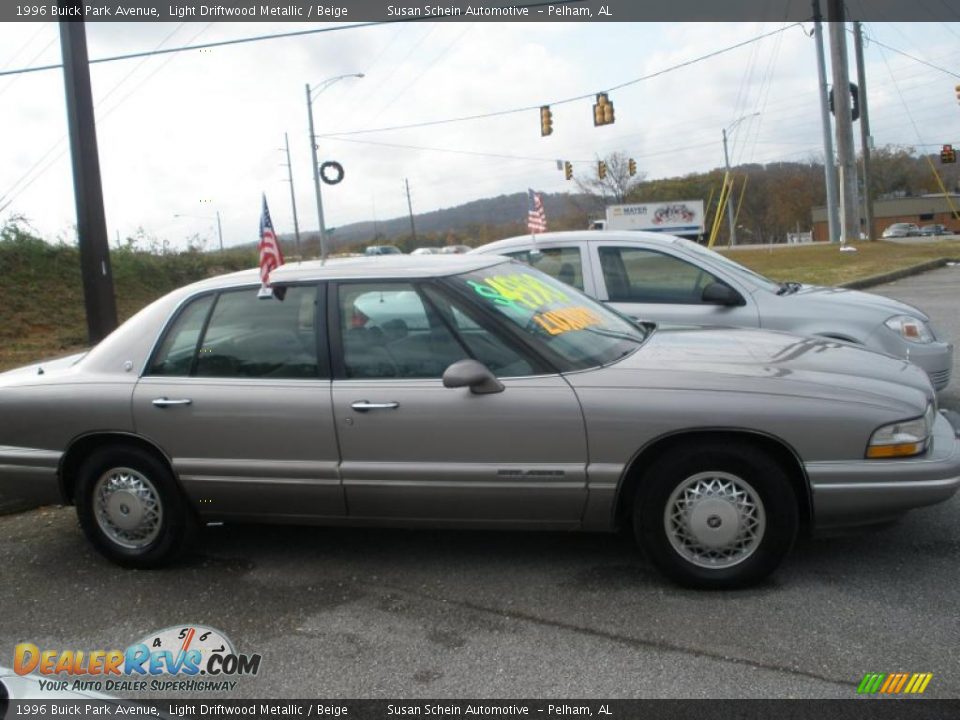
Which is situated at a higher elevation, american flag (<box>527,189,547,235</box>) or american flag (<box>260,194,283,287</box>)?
american flag (<box>527,189,547,235</box>)

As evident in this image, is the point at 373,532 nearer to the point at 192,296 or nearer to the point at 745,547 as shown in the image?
the point at 192,296

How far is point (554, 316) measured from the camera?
172 inches

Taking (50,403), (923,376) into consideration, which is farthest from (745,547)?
(50,403)

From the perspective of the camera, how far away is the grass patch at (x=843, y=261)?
19422mm

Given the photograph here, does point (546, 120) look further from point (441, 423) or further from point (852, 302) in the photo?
point (441, 423)

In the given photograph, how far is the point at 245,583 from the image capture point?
4262mm

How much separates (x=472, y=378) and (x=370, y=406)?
0.54 meters

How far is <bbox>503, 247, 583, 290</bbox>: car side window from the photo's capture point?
22.1ft

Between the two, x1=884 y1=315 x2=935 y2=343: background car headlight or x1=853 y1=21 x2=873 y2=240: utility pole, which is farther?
x1=853 y1=21 x2=873 y2=240: utility pole

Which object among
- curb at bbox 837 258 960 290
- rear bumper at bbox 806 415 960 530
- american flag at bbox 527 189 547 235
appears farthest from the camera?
curb at bbox 837 258 960 290

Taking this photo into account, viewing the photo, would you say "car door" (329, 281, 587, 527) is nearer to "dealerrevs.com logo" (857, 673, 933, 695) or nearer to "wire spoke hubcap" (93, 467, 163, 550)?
"wire spoke hubcap" (93, 467, 163, 550)

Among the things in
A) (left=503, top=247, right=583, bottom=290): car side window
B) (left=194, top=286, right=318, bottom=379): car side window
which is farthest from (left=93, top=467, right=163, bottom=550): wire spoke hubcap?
(left=503, top=247, right=583, bottom=290): car side window

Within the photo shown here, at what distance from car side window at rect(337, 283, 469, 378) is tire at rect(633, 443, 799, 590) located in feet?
3.60

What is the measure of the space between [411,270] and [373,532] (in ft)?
4.96
